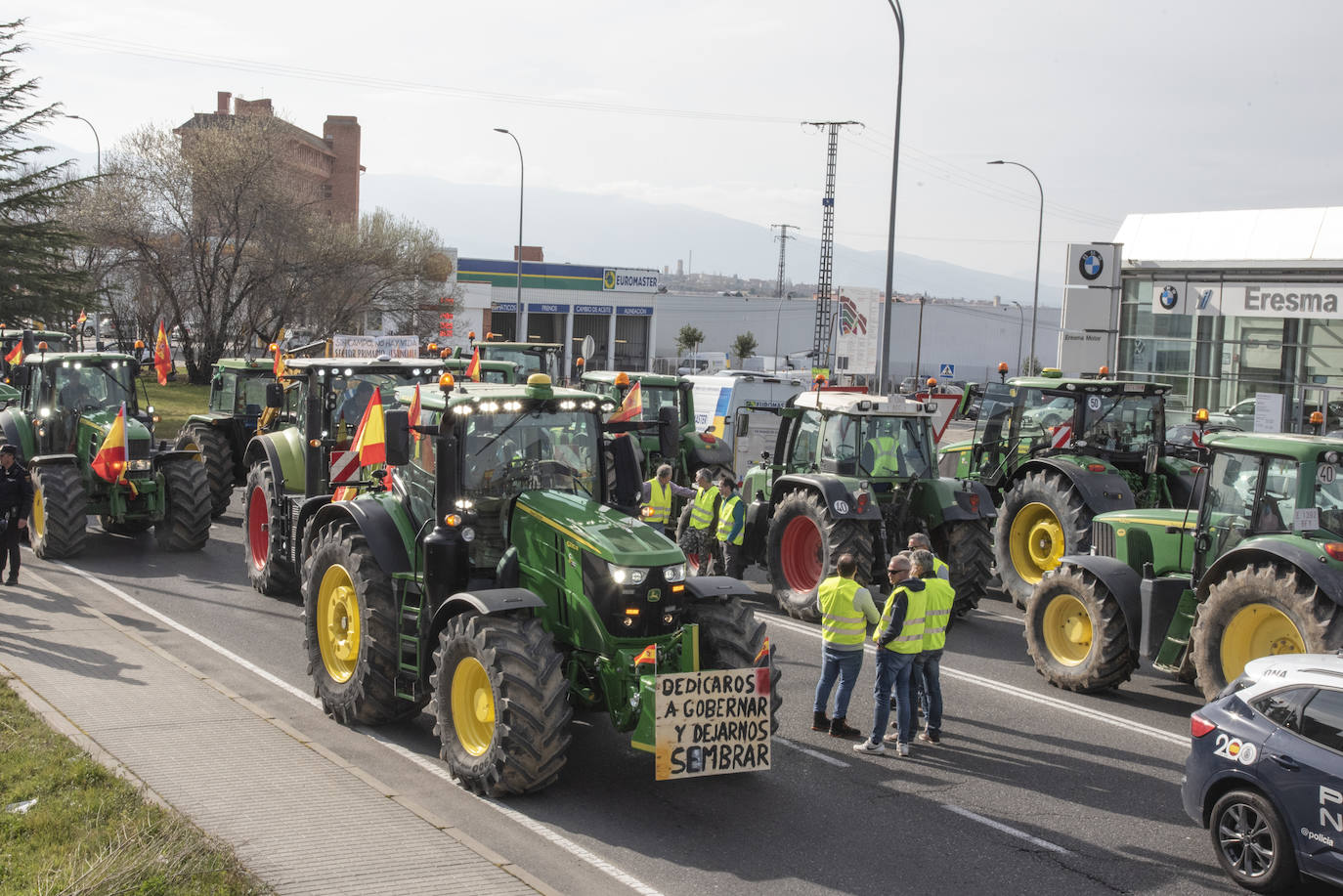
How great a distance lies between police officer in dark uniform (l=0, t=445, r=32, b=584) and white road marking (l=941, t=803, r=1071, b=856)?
10749mm

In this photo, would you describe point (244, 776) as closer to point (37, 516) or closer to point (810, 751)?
point (810, 751)

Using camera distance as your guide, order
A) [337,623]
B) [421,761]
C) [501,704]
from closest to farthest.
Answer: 1. [501,704]
2. [421,761]
3. [337,623]

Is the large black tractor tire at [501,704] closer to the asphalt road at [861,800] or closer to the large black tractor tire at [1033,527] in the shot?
the asphalt road at [861,800]

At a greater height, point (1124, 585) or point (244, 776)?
point (1124, 585)

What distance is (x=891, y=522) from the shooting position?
14.3 m

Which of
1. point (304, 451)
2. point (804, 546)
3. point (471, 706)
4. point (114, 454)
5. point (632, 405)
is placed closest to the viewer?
point (471, 706)

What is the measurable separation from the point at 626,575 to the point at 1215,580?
5.02 metres

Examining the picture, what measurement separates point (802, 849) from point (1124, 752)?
11.3 feet

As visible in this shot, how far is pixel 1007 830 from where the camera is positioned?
7.96m

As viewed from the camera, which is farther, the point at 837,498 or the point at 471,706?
the point at 837,498

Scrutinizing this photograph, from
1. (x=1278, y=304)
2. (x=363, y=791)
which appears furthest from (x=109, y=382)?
(x=1278, y=304)

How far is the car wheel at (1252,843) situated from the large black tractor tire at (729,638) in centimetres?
274

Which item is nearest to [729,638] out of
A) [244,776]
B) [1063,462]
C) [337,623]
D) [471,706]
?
[471,706]

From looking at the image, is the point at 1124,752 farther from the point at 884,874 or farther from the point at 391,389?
the point at 391,389
